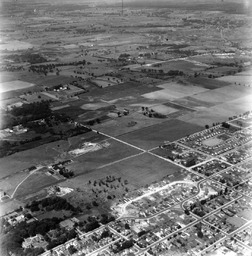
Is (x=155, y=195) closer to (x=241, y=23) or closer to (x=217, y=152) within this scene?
(x=217, y=152)

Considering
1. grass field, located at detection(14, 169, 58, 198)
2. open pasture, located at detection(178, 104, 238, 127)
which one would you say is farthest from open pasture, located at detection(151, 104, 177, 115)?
grass field, located at detection(14, 169, 58, 198)

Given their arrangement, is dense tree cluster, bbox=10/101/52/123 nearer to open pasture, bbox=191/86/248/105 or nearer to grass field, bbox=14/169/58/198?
grass field, bbox=14/169/58/198

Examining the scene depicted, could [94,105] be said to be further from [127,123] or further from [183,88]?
[183,88]

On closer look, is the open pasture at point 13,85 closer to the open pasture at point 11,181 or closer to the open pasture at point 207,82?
the open pasture at point 207,82

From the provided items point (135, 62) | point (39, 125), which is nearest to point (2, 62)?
point (135, 62)

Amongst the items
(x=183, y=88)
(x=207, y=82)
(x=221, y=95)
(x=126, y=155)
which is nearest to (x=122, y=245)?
(x=126, y=155)

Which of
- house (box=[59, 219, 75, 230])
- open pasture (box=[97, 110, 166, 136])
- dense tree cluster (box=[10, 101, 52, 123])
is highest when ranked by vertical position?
dense tree cluster (box=[10, 101, 52, 123])
